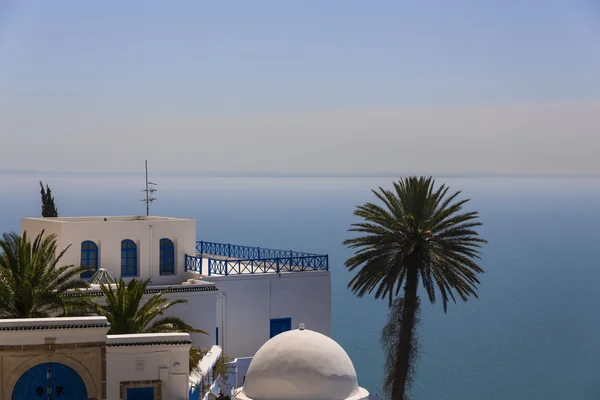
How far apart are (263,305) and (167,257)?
4014mm

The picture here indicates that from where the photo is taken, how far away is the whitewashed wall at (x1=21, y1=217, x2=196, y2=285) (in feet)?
108

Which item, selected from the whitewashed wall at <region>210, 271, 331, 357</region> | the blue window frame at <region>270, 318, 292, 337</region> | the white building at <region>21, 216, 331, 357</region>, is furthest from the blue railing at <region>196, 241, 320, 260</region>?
the blue window frame at <region>270, 318, 292, 337</region>

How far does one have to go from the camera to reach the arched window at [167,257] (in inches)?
1364

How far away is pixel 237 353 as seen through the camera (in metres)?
33.5

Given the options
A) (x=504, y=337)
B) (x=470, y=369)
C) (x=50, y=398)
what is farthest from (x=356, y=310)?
(x=50, y=398)

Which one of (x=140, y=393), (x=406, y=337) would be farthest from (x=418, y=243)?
(x=140, y=393)

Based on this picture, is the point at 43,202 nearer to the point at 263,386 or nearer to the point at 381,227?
the point at 381,227

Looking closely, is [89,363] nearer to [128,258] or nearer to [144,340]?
[144,340]

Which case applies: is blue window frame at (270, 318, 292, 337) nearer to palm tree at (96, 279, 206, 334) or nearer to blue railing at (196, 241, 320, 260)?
blue railing at (196, 241, 320, 260)

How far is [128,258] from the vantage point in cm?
3394

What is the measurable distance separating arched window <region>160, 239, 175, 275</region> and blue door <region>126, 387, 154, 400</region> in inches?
444

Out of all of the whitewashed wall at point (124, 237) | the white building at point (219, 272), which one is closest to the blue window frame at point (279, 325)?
the white building at point (219, 272)

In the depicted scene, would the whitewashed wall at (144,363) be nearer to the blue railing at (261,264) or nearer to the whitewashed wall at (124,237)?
the blue railing at (261,264)

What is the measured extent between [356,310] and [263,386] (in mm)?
92310
